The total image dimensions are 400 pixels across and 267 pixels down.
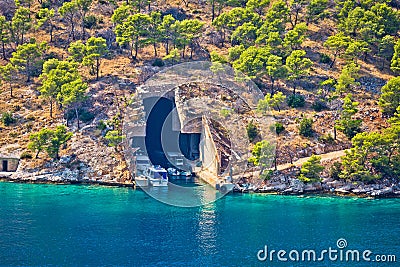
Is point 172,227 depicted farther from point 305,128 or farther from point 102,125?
point 305,128

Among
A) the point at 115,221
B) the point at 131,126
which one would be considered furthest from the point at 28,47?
the point at 115,221

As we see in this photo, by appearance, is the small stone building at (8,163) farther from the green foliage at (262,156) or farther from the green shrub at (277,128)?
the green shrub at (277,128)

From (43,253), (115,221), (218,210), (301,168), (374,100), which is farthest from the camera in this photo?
(374,100)

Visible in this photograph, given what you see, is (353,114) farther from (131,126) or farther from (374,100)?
(131,126)

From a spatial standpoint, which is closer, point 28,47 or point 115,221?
point 115,221

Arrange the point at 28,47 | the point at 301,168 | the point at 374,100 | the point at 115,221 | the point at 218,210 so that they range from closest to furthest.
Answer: the point at 115,221, the point at 218,210, the point at 301,168, the point at 374,100, the point at 28,47

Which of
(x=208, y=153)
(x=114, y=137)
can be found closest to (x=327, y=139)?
(x=208, y=153)
